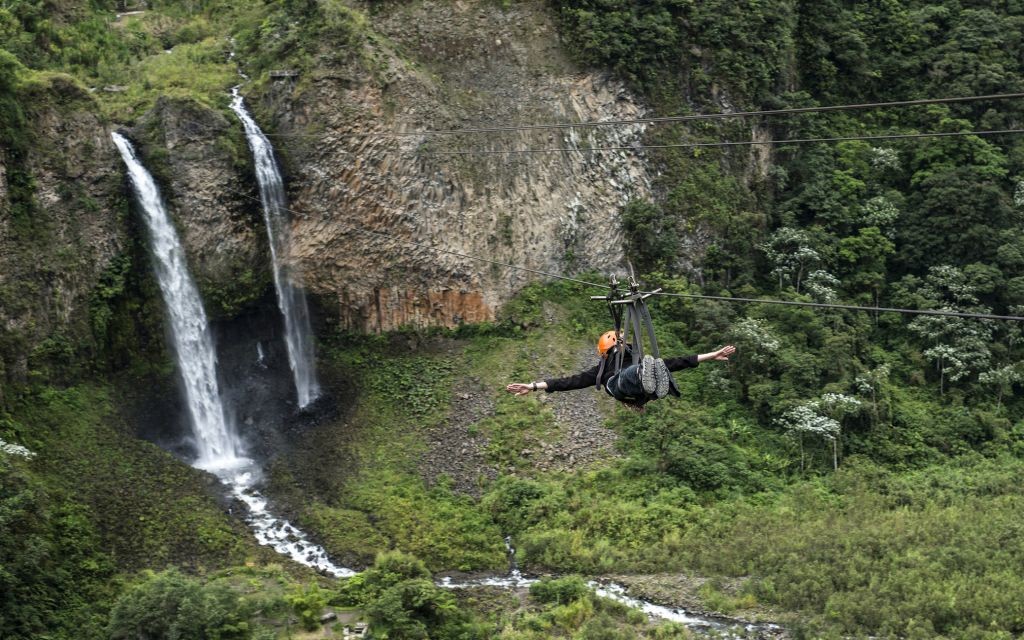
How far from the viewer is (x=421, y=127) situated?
31.5 m

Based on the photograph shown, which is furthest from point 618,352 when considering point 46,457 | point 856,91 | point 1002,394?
point 856,91

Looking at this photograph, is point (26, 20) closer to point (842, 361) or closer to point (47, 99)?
point (47, 99)

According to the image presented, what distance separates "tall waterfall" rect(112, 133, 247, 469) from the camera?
29.1 meters

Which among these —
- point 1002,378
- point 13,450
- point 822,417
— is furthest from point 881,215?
point 13,450

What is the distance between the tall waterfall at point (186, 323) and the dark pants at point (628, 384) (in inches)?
629

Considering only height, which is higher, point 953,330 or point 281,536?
point 953,330

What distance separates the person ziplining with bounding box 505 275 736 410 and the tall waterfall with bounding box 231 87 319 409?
15936 mm

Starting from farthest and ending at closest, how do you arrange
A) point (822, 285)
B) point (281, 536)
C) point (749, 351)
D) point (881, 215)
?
point (881, 215), point (822, 285), point (749, 351), point (281, 536)

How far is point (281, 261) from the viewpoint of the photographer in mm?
30953

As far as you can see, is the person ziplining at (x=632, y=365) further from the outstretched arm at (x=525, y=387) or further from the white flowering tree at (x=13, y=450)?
the white flowering tree at (x=13, y=450)

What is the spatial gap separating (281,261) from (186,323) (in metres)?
2.86

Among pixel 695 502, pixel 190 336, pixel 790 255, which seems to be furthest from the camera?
pixel 790 255

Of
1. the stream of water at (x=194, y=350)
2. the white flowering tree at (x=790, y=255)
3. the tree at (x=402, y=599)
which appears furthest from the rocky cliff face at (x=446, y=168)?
the tree at (x=402, y=599)

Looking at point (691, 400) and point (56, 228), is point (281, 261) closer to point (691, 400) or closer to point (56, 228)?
point (56, 228)
